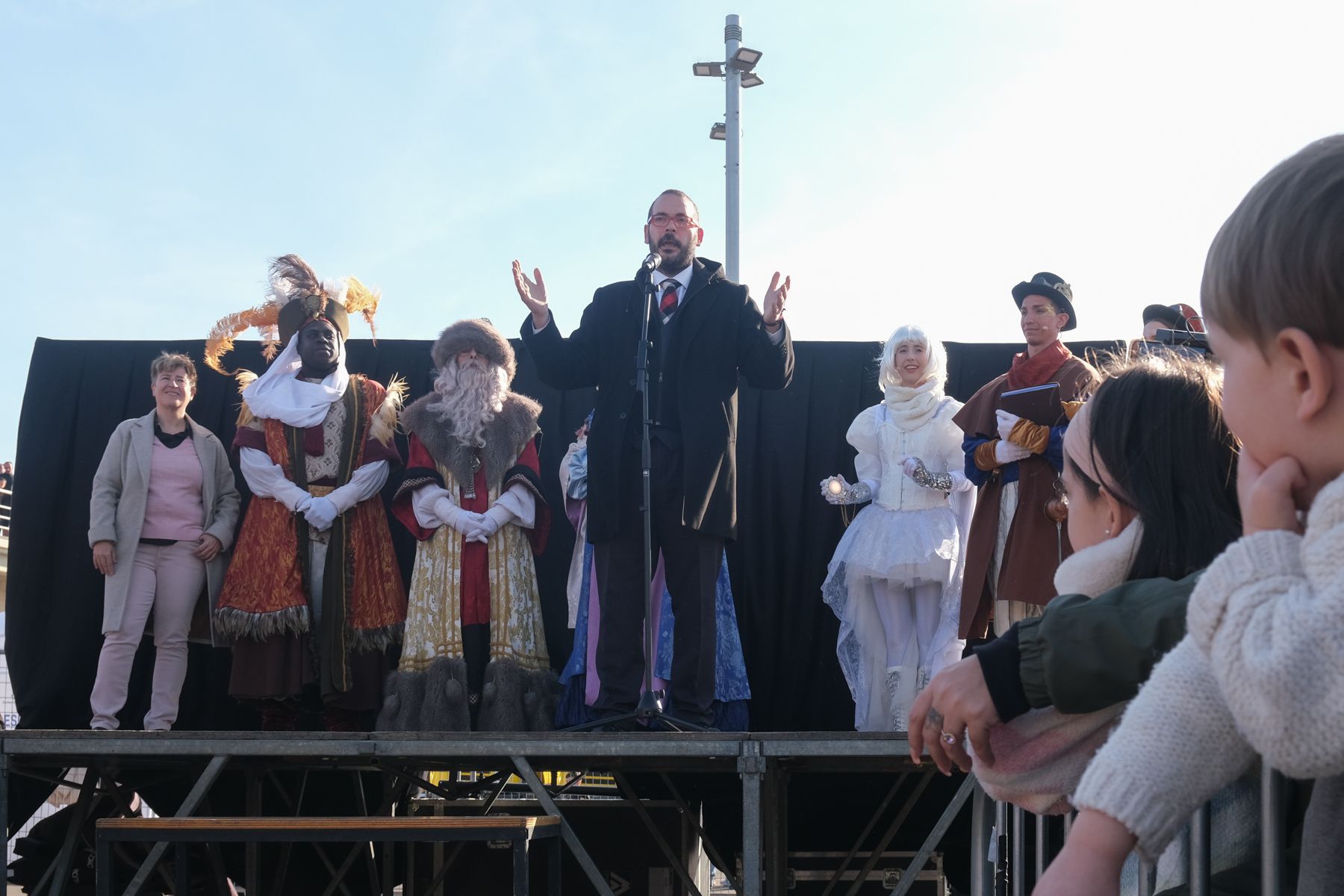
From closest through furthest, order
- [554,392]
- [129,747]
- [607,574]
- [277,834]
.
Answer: [277,834] → [129,747] → [607,574] → [554,392]

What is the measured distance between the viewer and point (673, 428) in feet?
15.6

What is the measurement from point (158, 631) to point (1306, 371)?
5.20m

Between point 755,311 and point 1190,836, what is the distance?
3893 millimetres

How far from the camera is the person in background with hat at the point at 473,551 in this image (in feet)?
16.6

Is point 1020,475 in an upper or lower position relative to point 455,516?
upper

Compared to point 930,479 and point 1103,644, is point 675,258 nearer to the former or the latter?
point 930,479

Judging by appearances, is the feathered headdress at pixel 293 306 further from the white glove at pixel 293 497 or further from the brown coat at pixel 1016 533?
the brown coat at pixel 1016 533

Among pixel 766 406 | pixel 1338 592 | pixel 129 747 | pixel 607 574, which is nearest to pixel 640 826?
pixel 607 574

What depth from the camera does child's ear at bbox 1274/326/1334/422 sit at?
2.71ft

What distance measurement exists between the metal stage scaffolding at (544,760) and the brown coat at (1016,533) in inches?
26.5

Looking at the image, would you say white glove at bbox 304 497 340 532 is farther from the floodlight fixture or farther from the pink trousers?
the floodlight fixture

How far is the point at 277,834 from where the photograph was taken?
10.8 feet

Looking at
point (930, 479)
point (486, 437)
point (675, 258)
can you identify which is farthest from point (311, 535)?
point (930, 479)

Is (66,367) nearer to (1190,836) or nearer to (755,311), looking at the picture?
(755,311)
